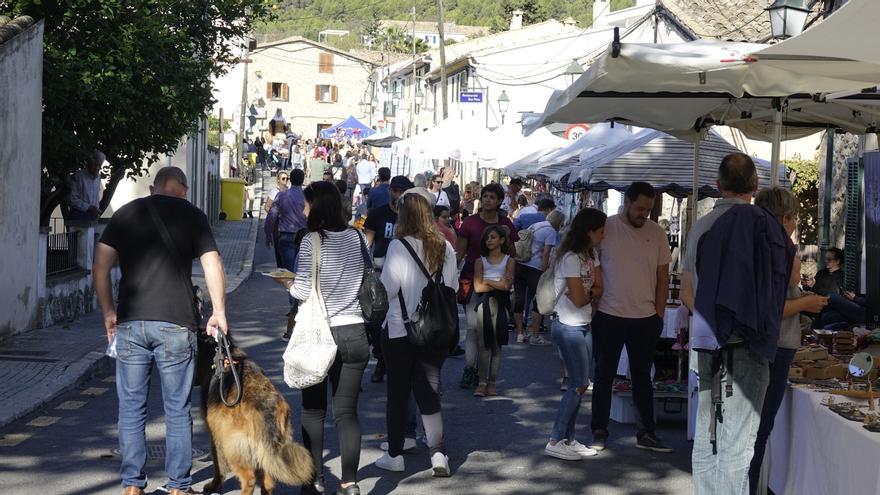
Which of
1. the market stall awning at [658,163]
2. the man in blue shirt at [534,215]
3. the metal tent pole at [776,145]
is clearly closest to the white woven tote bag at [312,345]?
the metal tent pole at [776,145]

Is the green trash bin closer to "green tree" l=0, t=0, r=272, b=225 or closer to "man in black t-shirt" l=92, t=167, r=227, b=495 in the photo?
"green tree" l=0, t=0, r=272, b=225

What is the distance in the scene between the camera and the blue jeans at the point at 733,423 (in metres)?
5.90

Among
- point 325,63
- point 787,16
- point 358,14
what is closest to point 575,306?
point 787,16

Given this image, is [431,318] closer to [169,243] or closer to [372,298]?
[372,298]

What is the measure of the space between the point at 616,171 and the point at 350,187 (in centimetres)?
2875

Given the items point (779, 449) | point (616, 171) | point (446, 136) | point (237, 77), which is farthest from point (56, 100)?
point (237, 77)

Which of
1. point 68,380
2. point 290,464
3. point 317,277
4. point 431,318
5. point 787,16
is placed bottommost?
point 68,380

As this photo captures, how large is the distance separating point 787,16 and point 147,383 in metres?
7.39

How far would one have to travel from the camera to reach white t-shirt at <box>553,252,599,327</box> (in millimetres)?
8305

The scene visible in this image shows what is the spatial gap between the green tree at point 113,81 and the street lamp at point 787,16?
726 cm

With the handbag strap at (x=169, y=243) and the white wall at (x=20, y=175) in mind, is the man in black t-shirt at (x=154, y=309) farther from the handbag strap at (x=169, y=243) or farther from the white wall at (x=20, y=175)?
the white wall at (x=20, y=175)

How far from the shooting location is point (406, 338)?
292 inches

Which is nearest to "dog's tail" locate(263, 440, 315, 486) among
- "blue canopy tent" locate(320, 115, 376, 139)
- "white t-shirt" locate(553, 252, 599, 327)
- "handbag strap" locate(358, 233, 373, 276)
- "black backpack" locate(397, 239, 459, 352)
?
"handbag strap" locate(358, 233, 373, 276)

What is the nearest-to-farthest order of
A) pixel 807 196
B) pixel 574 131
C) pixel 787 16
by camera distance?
pixel 787 16 < pixel 807 196 < pixel 574 131
